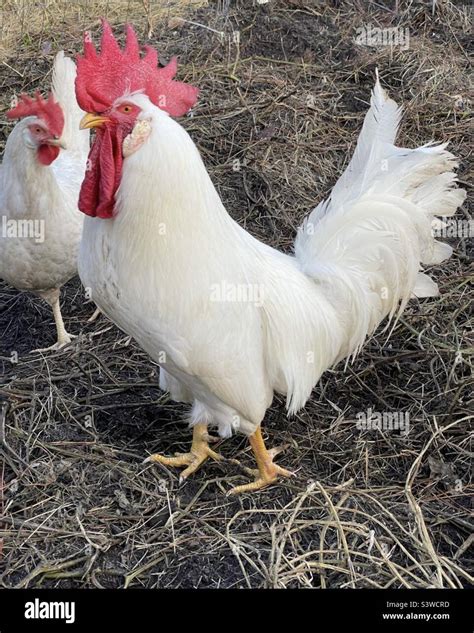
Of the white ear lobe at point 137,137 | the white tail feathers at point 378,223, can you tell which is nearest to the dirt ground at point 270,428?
the white tail feathers at point 378,223

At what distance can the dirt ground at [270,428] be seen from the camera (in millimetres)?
3730

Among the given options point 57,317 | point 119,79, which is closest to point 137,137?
point 119,79

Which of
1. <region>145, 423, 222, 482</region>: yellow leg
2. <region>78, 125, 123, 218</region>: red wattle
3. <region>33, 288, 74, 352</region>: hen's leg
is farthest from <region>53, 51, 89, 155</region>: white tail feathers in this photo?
<region>145, 423, 222, 482</region>: yellow leg

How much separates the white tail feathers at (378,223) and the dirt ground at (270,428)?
2.72 feet

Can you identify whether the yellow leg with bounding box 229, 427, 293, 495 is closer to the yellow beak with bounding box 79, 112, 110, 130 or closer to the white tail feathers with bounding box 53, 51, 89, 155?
the yellow beak with bounding box 79, 112, 110, 130

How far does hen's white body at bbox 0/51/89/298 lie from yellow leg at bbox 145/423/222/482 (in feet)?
5.14

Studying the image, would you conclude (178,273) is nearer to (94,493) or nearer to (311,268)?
(311,268)

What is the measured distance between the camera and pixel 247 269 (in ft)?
12.5

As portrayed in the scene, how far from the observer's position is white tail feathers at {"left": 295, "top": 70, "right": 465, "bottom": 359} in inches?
158

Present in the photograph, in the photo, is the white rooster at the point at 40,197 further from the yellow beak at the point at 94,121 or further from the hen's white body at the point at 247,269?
the yellow beak at the point at 94,121

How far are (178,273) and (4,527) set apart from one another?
1.63 m

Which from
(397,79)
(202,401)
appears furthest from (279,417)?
(397,79)

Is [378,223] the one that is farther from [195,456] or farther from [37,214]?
[37,214]

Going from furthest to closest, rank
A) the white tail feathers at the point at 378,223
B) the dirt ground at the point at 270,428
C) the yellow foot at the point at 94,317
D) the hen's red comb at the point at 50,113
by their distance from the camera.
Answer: the yellow foot at the point at 94,317 → the hen's red comb at the point at 50,113 → the white tail feathers at the point at 378,223 → the dirt ground at the point at 270,428
